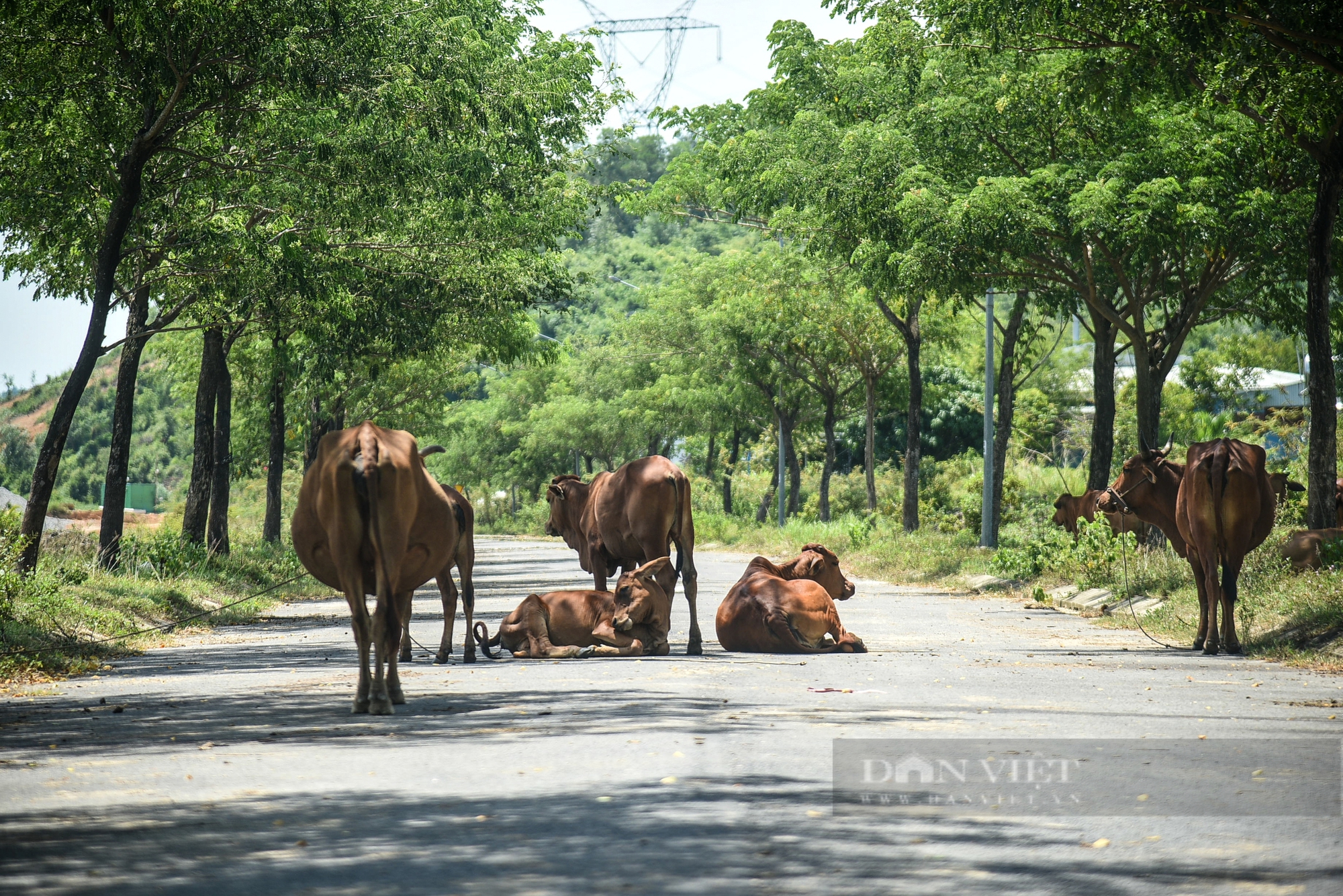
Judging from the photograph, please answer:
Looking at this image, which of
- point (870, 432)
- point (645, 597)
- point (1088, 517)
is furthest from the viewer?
point (870, 432)

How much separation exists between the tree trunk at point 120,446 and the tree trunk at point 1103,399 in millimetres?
15515

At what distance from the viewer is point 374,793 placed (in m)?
6.57

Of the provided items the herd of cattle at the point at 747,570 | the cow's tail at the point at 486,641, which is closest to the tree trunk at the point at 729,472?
the herd of cattle at the point at 747,570

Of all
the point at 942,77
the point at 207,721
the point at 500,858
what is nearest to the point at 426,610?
the point at 942,77

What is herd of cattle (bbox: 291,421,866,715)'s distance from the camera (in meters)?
9.23

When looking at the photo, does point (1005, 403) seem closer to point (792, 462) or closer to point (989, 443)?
point (989, 443)

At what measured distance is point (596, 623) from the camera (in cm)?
1380

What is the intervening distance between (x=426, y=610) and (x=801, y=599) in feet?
34.7

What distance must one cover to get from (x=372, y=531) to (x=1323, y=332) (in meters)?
11.3

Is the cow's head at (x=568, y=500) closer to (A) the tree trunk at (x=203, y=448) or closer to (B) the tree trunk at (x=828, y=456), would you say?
(A) the tree trunk at (x=203, y=448)

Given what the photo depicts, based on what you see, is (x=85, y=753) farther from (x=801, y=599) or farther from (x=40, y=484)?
(x=40, y=484)

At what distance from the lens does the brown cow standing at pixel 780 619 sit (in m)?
13.8

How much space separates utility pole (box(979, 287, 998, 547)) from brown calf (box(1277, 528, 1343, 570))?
471 inches

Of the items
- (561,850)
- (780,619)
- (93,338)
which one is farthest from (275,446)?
(561,850)
